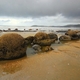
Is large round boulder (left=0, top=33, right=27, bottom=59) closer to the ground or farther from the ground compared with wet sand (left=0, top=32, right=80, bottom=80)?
farther from the ground

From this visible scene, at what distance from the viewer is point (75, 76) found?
22.5ft

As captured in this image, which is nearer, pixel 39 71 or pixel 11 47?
pixel 39 71

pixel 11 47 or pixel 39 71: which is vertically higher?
pixel 11 47

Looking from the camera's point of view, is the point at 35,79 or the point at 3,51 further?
the point at 3,51

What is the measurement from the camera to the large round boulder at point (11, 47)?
10078 millimetres

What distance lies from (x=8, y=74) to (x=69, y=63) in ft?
13.4

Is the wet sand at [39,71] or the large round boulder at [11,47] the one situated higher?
the large round boulder at [11,47]

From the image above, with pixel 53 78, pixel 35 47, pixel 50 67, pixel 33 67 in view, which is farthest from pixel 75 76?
pixel 35 47

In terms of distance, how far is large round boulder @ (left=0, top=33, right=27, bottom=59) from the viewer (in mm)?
10078

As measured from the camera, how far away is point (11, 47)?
33.7ft

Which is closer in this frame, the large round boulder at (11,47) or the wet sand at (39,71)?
the wet sand at (39,71)

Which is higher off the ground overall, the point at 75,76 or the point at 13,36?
the point at 13,36

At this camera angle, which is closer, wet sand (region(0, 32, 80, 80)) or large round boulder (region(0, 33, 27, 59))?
wet sand (region(0, 32, 80, 80))

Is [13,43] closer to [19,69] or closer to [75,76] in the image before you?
[19,69]
